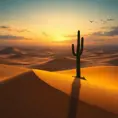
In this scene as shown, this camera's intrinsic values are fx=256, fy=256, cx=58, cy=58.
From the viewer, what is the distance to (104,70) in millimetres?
21812

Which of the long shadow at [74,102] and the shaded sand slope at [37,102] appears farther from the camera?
the long shadow at [74,102]

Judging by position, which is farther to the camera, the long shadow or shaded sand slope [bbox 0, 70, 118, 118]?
the long shadow

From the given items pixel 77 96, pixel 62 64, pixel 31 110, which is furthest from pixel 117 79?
pixel 62 64

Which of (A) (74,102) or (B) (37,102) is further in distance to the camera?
(A) (74,102)

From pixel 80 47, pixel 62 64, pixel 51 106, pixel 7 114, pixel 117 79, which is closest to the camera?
pixel 7 114

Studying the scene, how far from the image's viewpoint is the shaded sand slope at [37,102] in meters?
6.79

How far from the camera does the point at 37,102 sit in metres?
7.31

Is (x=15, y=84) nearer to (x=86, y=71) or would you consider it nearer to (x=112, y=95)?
Answer: (x=112, y=95)

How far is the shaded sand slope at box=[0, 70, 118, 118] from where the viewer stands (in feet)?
22.3

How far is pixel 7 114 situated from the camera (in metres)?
6.69

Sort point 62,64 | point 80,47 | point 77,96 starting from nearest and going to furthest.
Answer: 1. point 77,96
2. point 80,47
3. point 62,64

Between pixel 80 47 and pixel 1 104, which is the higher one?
pixel 80 47

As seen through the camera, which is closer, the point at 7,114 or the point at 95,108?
the point at 7,114

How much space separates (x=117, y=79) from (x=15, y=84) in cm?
1118
